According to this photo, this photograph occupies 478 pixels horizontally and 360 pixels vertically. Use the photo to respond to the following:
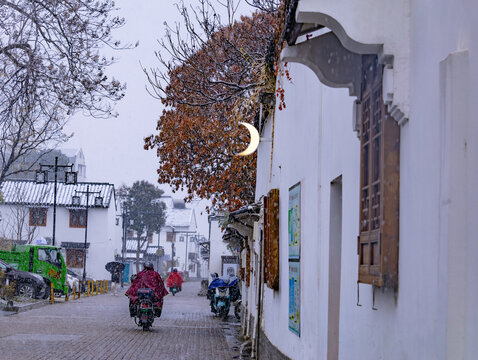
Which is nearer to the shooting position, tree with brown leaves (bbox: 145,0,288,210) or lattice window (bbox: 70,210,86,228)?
tree with brown leaves (bbox: 145,0,288,210)

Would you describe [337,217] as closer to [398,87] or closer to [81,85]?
[398,87]

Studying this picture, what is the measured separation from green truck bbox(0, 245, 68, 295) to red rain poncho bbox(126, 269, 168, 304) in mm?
15748

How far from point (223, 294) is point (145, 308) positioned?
7624 millimetres

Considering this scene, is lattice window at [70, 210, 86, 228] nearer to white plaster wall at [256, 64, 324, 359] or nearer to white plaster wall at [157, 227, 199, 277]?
white plaster wall at [157, 227, 199, 277]

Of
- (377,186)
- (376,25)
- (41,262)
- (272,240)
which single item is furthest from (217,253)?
(376,25)

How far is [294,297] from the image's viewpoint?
1032cm

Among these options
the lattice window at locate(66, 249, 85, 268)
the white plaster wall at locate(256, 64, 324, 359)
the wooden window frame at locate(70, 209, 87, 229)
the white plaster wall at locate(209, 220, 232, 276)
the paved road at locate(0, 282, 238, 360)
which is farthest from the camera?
the wooden window frame at locate(70, 209, 87, 229)

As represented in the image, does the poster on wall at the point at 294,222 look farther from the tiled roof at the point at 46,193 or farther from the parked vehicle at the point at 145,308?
the tiled roof at the point at 46,193

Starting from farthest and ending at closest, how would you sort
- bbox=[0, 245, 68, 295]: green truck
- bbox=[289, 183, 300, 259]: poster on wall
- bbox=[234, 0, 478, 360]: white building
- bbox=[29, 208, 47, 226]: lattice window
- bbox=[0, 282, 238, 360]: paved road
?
bbox=[29, 208, 47, 226]: lattice window, bbox=[0, 245, 68, 295]: green truck, bbox=[0, 282, 238, 360]: paved road, bbox=[289, 183, 300, 259]: poster on wall, bbox=[234, 0, 478, 360]: white building

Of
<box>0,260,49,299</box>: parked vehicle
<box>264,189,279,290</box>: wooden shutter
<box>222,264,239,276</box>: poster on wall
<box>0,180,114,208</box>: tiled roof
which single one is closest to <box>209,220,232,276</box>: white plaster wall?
<box>222,264,239,276</box>: poster on wall

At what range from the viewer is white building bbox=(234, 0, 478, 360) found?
12.2 ft

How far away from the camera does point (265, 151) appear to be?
57.4 feet

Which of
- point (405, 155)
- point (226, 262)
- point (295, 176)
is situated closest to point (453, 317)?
point (405, 155)

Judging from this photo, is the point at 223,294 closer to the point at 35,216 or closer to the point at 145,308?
the point at 145,308
